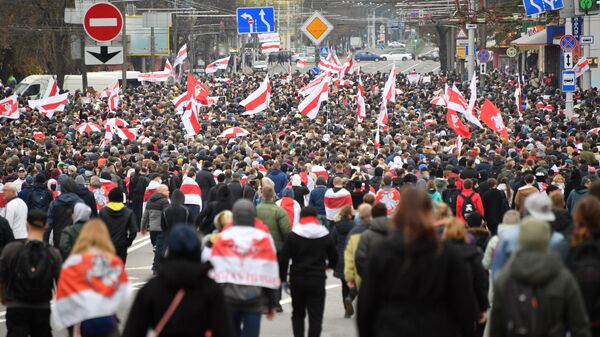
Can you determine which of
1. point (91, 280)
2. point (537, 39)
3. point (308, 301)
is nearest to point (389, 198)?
point (308, 301)

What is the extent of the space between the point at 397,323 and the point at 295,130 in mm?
28436

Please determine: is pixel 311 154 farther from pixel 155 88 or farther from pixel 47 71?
pixel 47 71

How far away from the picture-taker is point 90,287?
7.71m

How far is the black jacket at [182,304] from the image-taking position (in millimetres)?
6625

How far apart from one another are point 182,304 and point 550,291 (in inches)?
72.2

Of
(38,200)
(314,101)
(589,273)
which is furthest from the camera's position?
(314,101)

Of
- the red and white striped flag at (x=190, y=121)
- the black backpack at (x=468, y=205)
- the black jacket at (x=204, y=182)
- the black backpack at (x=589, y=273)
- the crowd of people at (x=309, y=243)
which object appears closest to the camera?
the crowd of people at (x=309, y=243)

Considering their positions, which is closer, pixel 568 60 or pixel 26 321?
pixel 26 321

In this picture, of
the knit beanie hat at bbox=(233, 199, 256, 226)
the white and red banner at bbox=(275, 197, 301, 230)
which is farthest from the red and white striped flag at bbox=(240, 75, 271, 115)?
the knit beanie hat at bbox=(233, 199, 256, 226)

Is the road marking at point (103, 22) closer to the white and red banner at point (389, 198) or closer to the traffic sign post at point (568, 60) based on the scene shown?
the white and red banner at point (389, 198)

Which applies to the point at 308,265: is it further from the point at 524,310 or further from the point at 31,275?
the point at 524,310

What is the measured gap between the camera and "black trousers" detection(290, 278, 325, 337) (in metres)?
10.8

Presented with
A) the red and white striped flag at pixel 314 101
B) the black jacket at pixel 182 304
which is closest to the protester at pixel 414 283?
the black jacket at pixel 182 304

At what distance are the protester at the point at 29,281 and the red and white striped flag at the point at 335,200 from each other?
6634 mm
